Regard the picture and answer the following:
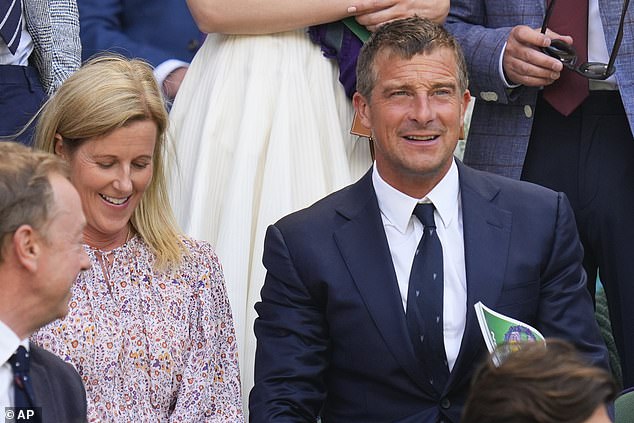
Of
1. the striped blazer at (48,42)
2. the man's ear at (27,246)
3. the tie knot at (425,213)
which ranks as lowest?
the tie knot at (425,213)

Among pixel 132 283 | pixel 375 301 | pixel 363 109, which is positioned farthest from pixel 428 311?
pixel 132 283

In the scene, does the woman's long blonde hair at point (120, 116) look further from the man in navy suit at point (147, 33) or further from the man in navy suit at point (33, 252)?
the man in navy suit at point (147, 33)

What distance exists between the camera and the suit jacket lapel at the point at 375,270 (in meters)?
3.66

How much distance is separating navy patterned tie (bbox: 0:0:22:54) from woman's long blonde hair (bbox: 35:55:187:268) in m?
0.41

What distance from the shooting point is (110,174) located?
12.3 feet

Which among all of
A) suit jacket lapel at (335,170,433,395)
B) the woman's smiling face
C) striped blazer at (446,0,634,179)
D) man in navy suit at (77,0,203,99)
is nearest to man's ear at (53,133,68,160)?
the woman's smiling face

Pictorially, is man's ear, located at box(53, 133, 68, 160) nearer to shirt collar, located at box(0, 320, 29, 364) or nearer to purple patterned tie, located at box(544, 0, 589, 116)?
shirt collar, located at box(0, 320, 29, 364)

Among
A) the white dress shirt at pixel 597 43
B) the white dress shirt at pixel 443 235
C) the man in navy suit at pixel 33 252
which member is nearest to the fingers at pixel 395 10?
the white dress shirt at pixel 597 43

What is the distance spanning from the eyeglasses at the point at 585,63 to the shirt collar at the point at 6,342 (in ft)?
6.80

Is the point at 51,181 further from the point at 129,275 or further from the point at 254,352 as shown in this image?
the point at 254,352

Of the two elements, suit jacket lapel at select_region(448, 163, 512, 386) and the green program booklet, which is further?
suit jacket lapel at select_region(448, 163, 512, 386)

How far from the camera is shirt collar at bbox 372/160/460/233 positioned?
3818 millimetres

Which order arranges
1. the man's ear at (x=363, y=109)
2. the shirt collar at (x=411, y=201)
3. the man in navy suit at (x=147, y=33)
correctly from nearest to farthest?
the shirt collar at (x=411, y=201) → the man's ear at (x=363, y=109) → the man in navy suit at (x=147, y=33)

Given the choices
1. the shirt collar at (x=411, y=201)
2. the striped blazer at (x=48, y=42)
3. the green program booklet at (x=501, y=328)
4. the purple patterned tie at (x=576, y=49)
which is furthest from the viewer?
the striped blazer at (x=48, y=42)
